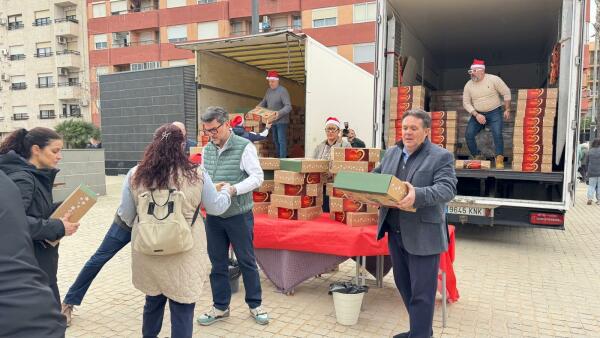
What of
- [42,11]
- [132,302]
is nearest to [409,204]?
[132,302]

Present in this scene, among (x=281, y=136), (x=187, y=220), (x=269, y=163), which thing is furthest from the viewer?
(x=281, y=136)

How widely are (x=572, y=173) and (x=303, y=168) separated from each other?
3740 millimetres

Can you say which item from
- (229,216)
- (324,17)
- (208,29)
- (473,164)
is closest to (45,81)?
(208,29)

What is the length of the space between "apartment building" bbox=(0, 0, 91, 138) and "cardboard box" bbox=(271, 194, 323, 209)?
120 feet

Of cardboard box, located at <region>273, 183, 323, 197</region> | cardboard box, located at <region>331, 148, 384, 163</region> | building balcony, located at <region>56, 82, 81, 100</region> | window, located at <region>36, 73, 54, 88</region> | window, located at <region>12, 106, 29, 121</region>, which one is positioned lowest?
cardboard box, located at <region>273, 183, 323, 197</region>

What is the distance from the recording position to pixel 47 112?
36.6 m

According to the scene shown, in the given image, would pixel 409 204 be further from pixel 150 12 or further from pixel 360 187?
pixel 150 12

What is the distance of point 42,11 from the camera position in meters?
36.4

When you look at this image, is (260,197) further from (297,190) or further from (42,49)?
(42,49)

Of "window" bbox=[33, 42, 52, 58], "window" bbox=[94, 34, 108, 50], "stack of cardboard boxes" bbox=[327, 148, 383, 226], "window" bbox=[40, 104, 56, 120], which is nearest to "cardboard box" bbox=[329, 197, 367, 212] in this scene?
"stack of cardboard boxes" bbox=[327, 148, 383, 226]

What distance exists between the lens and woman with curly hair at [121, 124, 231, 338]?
2426 mm

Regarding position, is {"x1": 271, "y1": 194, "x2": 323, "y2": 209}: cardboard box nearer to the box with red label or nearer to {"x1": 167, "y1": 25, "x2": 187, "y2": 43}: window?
the box with red label

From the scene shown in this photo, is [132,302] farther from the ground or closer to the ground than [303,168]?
closer to the ground

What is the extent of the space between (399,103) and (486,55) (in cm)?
461
